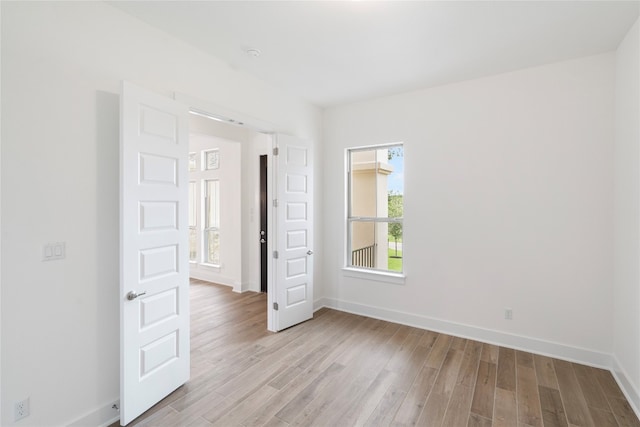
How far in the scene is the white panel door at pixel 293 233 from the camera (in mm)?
3549

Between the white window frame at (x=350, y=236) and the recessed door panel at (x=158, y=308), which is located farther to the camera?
the white window frame at (x=350, y=236)

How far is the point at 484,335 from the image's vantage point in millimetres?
3283

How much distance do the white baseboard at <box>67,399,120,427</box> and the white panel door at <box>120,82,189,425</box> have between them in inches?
6.6

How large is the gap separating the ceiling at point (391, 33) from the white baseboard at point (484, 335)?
284 centimetres

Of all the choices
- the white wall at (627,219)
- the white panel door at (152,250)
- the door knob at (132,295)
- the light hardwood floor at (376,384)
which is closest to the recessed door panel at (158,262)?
the white panel door at (152,250)

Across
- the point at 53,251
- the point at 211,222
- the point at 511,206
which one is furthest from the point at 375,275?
the point at 211,222

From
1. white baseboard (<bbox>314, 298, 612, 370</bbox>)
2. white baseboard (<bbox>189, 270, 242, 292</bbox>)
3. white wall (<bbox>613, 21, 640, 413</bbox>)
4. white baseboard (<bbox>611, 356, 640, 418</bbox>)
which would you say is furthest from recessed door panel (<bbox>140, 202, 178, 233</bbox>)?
white baseboard (<bbox>611, 356, 640, 418</bbox>)

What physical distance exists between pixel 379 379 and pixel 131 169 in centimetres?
260

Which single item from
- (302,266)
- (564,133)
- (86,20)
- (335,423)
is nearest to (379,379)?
(335,423)

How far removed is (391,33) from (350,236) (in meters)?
2.66

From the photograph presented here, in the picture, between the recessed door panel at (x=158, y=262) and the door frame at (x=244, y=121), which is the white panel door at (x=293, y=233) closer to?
the door frame at (x=244, y=121)

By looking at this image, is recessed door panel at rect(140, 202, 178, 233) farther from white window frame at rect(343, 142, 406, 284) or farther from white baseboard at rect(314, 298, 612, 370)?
white baseboard at rect(314, 298, 612, 370)

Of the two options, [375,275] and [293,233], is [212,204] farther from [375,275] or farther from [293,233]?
[375,275]

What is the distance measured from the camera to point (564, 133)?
113 inches
